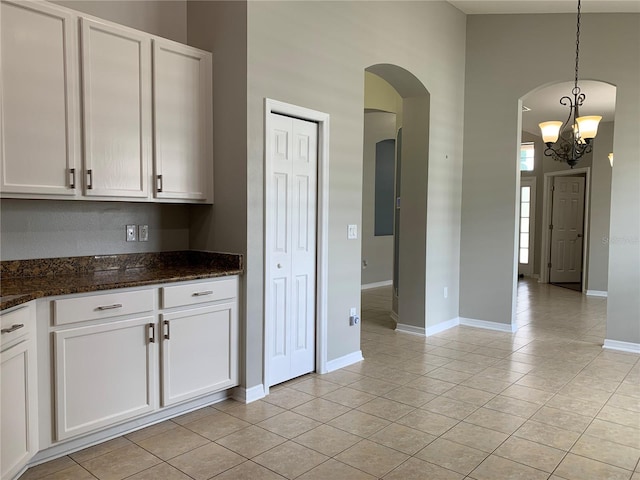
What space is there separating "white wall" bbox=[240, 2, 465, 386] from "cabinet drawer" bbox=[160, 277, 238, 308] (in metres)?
0.15

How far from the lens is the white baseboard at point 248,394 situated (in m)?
3.39

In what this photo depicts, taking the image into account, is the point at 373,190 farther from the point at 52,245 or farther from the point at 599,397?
the point at 52,245

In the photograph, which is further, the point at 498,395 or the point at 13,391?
the point at 498,395

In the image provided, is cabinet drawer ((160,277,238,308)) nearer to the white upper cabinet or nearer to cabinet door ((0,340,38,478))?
the white upper cabinet

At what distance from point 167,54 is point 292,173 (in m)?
1.17

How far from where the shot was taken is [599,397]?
142 inches

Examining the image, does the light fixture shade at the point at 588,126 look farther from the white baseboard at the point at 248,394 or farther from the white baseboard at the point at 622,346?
the white baseboard at the point at 248,394

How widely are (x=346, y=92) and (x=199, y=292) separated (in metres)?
2.09

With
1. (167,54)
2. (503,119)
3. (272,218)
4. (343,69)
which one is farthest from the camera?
(503,119)

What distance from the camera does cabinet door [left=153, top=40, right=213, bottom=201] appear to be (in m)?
3.22

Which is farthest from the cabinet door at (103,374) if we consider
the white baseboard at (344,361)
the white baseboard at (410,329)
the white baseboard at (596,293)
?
the white baseboard at (596,293)

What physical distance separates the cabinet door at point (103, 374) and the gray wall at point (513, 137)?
401 cm

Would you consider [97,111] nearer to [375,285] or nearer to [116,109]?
[116,109]

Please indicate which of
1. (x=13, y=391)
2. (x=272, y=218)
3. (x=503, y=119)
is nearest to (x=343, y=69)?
(x=272, y=218)
